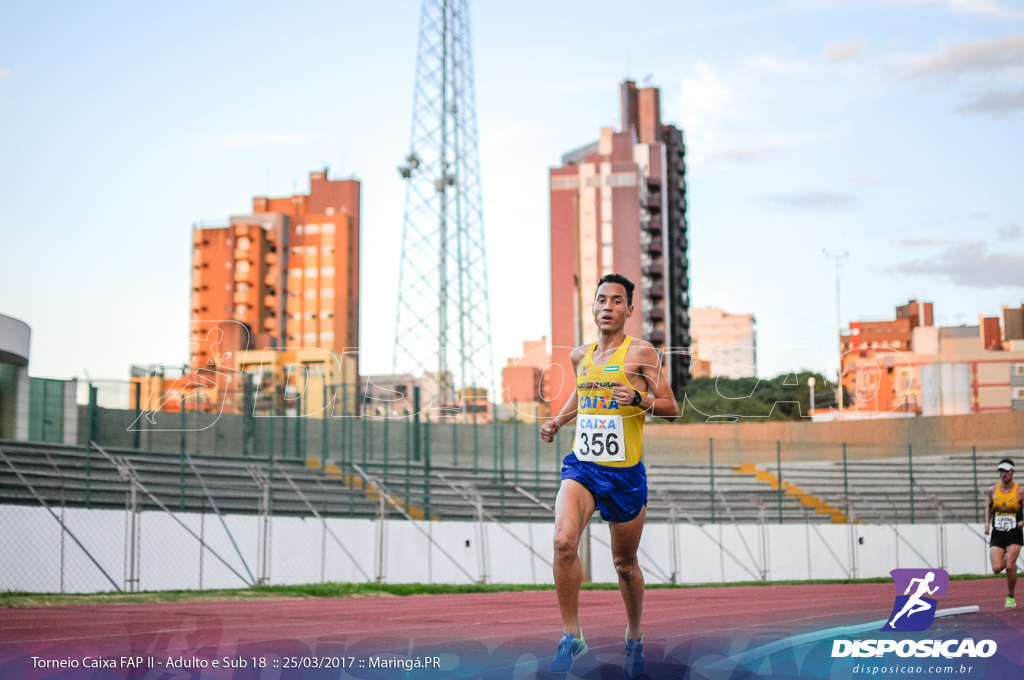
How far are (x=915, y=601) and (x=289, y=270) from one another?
357 ft

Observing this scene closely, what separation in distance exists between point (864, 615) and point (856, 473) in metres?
25.9

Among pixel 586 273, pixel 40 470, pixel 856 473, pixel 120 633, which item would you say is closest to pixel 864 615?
pixel 120 633

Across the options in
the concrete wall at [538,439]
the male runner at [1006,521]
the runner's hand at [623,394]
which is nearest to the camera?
the runner's hand at [623,394]

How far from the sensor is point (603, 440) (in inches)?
228

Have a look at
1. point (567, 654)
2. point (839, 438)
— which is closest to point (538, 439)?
point (839, 438)

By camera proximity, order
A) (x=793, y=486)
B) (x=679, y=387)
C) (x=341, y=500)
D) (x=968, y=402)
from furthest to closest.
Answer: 1. (x=679, y=387)
2. (x=968, y=402)
3. (x=793, y=486)
4. (x=341, y=500)

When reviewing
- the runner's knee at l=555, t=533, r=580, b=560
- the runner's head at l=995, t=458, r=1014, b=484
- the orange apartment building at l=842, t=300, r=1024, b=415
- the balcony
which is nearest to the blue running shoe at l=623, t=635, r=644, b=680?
the runner's knee at l=555, t=533, r=580, b=560

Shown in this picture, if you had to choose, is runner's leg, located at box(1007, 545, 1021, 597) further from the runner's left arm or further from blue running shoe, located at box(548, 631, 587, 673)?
blue running shoe, located at box(548, 631, 587, 673)

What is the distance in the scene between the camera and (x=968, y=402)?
54.2 m

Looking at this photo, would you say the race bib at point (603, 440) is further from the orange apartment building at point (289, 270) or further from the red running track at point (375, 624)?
the orange apartment building at point (289, 270)

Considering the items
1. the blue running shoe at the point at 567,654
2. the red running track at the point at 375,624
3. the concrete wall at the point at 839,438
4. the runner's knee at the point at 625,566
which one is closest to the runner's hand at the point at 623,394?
the runner's knee at the point at 625,566

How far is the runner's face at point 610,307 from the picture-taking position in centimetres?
597

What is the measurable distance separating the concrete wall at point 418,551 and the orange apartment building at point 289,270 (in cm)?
8558

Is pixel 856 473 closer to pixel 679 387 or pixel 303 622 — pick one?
pixel 303 622
